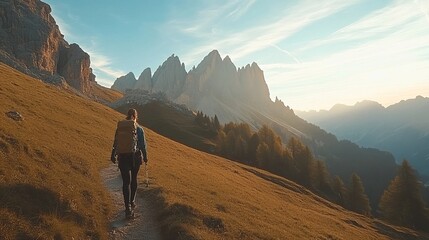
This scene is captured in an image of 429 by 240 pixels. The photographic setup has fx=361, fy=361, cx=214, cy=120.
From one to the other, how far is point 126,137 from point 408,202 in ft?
265

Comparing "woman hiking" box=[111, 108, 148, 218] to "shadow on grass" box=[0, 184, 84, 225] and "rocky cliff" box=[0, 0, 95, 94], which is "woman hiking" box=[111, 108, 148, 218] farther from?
"rocky cliff" box=[0, 0, 95, 94]

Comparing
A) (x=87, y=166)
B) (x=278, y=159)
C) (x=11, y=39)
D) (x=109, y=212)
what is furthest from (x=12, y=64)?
(x=109, y=212)

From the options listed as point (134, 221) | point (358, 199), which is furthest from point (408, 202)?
point (134, 221)

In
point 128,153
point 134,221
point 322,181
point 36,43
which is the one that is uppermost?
point 36,43

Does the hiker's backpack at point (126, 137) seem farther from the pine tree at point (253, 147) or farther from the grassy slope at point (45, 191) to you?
the pine tree at point (253, 147)

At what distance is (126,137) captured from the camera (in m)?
16.6

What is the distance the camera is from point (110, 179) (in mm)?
24984

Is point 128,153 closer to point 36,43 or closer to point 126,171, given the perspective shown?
point 126,171

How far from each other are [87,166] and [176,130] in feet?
412

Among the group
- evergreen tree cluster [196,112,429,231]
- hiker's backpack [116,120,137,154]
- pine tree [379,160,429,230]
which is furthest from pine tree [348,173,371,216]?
hiker's backpack [116,120,137,154]

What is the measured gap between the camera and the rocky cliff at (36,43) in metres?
126

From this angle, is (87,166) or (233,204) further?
(233,204)

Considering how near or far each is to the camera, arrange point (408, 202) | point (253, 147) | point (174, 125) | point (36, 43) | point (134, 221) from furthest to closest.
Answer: point (174, 125), point (36, 43), point (253, 147), point (408, 202), point (134, 221)

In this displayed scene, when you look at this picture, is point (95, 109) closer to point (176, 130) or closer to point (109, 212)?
point (109, 212)
